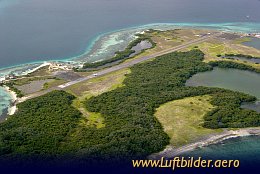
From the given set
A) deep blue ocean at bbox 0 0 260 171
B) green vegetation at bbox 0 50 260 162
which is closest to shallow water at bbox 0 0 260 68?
deep blue ocean at bbox 0 0 260 171

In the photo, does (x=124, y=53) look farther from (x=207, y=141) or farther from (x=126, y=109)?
(x=207, y=141)

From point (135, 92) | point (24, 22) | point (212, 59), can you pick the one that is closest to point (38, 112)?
point (135, 92)

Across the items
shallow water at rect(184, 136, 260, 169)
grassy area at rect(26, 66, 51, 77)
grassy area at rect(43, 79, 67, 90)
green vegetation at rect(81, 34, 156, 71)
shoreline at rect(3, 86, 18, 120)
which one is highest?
green vegetation at rect(81, 34, 156, 71)

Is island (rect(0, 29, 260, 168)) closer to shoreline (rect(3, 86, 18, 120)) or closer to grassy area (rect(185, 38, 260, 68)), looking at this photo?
grassy area (rect(185, 38, 260, 68))

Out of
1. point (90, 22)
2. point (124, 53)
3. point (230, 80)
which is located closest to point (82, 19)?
point (90, 22)

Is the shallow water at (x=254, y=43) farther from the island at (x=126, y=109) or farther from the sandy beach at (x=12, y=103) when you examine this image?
the sandy beach at (x=12, y=103)

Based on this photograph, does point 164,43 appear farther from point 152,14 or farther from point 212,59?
point 152,14

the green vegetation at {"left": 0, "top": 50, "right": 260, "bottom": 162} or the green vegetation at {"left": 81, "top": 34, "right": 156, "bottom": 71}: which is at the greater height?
the green vegetation at {"left": 81, "top": 34, "right": 156, "bottom": 71}

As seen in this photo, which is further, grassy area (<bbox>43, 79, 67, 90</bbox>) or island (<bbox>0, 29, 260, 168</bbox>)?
grassy area (<bbox>43, 79, 67, 90</bbox>)
